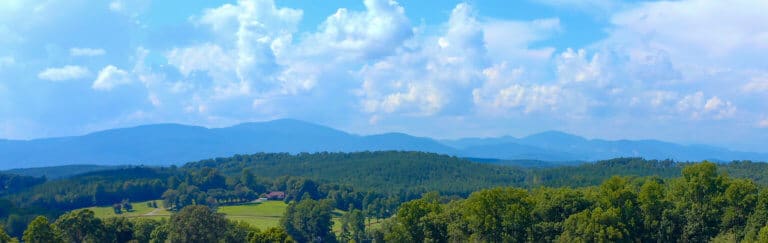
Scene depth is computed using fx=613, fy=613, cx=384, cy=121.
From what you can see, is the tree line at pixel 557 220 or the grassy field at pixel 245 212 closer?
the tree line at pixel 557 220

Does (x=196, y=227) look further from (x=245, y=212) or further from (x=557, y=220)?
(x=245, y=212)

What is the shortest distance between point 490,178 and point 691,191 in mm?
138552

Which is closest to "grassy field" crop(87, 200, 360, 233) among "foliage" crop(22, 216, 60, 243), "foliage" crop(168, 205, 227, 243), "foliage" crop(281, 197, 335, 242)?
"foliage" crop(281, 197, 335, 242)

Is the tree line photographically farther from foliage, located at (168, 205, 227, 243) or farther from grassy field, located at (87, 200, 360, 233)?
grassy field, located at (87, 200, 360, 233)

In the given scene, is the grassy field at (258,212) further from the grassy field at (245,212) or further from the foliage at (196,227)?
the foliage at (196,227)

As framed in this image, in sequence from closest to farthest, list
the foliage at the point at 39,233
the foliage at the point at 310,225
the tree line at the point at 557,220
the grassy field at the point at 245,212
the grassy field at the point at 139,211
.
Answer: the foliage at the point at 39,233 → the tree line at the point at 557,220 → the foliage at the point at 310,225 → the grassy field at the point at 245,212 → the grassy field at the point at 139,211

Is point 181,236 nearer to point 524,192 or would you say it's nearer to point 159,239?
point 159,239

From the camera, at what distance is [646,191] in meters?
55.8

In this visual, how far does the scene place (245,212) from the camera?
396 feet

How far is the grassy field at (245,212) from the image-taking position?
108750 mm

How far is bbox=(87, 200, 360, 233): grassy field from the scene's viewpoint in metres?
109

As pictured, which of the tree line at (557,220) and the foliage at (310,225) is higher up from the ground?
the tree line at (557,220)

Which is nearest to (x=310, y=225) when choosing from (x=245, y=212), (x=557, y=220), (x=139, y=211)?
(x=245, y=212)

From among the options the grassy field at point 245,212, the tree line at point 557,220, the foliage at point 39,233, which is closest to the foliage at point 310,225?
the grassy field at point 245,212
